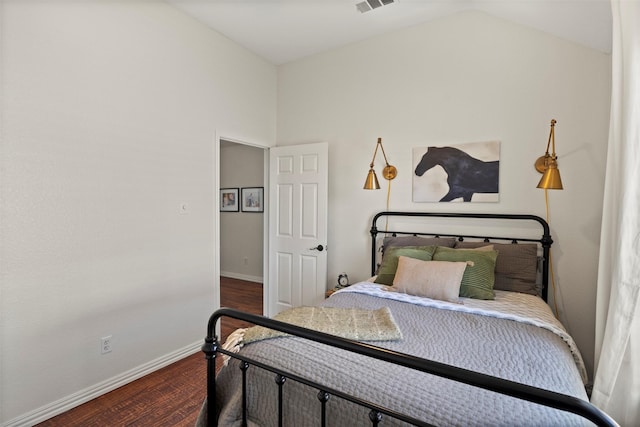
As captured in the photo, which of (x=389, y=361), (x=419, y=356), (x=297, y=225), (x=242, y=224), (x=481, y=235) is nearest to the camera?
(x=389, y=361)

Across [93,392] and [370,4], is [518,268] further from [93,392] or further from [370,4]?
[93,392]

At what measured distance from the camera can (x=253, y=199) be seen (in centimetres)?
565

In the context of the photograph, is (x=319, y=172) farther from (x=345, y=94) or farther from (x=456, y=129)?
(x=456, y=129)

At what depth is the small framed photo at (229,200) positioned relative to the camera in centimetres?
589

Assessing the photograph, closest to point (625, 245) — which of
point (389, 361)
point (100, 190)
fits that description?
point (389, 361)

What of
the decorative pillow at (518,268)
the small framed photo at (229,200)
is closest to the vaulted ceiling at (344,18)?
the decorative pillow at (518,268)

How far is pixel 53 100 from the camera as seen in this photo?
2.08 m

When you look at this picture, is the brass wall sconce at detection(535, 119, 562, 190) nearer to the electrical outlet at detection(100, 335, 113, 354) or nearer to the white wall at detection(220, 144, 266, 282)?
the electrical outlet at detection(100, 335, 113, 354)

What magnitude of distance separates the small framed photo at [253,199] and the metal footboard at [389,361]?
422 cm

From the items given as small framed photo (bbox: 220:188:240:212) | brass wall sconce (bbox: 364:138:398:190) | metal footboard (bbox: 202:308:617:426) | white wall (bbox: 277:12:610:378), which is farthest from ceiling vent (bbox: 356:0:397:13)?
small framed photo (bbox: 220:188:240:212)

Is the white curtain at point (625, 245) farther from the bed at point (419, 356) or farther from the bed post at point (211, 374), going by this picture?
the bed post at point (211, 374)

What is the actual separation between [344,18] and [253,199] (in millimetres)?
3410

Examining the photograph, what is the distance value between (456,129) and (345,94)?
1.24m

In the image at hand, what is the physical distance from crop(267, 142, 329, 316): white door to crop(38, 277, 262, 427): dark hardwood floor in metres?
1.21
